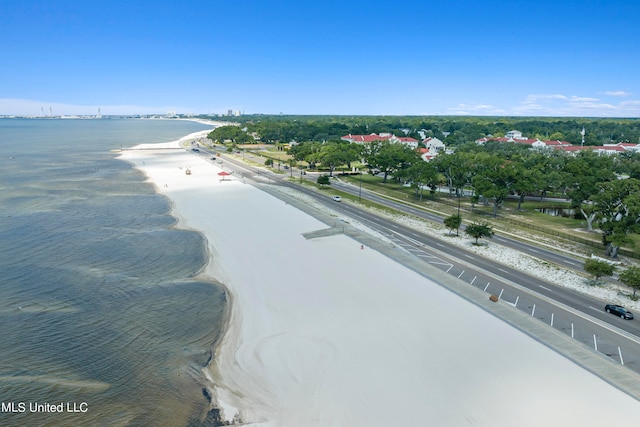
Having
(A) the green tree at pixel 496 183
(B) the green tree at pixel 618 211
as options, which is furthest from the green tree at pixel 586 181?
(A) the green tree at pixel 496 183

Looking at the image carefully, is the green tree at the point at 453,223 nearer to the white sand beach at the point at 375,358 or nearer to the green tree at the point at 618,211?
the white sand beach at the point at 375,358

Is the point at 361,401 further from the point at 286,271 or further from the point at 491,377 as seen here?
the point at 286,271

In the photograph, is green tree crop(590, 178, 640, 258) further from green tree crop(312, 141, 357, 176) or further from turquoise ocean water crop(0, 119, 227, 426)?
green tree crop(312, 141, 357, 176)

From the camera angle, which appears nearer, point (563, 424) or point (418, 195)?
point (563, 424)

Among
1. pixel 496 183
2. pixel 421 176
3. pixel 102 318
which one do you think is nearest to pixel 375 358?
pixel 102 318

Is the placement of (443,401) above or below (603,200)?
below

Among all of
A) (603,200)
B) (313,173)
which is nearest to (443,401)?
(603,200)

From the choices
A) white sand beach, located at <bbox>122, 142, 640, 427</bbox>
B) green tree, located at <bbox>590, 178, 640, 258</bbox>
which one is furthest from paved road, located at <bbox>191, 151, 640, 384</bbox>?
green tree, located at <bbox>590, 178, 640, 258</bbox>
